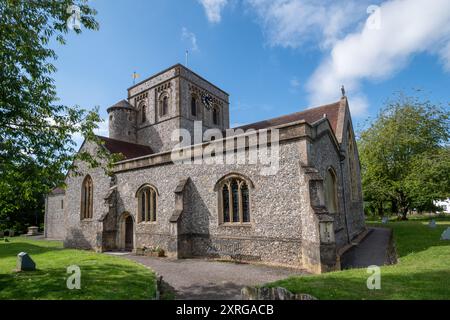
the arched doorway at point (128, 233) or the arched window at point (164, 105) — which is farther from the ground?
the arched window at point (164, 105)

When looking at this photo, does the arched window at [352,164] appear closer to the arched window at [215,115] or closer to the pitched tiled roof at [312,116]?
the pitched tiled roof at [312,116]

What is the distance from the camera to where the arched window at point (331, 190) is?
13.0 m

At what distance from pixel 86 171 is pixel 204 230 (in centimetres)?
1110

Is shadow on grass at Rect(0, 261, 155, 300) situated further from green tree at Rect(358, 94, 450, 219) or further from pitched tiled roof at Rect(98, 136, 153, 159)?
green tree at Rect(358, 94, 450, 219)

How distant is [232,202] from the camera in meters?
11.9

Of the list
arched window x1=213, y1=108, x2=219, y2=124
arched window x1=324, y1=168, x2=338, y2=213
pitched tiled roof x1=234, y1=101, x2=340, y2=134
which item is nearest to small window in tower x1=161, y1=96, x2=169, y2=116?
arched window x1=213, y1=108, x2=219, y2=124

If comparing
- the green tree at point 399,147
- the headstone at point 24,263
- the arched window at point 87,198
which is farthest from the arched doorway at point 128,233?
the green tree at point 399,147

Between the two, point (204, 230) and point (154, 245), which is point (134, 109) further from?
point (204, 230)

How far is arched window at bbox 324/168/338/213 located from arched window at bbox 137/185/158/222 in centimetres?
921

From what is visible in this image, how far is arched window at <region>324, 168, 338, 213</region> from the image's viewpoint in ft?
42.8

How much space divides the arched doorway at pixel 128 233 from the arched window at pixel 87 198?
3.60 metres

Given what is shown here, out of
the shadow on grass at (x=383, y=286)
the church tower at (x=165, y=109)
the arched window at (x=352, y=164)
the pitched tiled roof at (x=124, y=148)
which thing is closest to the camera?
the shadow on grass at (x=383, y=286)

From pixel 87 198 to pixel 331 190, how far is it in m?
16.4
